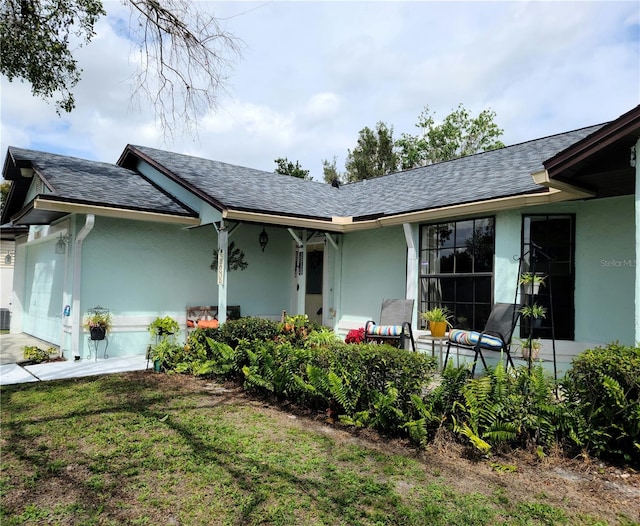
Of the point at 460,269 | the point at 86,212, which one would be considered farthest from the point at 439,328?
the point at 86,212

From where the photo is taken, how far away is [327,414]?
496 centimetres

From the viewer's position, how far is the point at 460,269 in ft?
25.1

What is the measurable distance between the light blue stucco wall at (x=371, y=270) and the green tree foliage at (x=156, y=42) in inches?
168

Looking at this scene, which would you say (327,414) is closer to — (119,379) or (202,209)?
(119,379)

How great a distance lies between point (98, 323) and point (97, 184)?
2.84m

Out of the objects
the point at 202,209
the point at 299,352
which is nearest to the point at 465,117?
the point at 202,209

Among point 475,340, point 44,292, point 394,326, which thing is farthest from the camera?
point 44,292

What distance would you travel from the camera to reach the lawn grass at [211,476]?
288 centimetres

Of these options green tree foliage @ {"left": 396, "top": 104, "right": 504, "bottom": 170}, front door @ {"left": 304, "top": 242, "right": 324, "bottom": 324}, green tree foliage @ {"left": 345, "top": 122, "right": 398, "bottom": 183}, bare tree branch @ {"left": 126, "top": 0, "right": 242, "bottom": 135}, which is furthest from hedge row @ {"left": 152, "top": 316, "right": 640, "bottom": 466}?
green tree foliage @ {"left": 396, "top": 104, "right": 504, "bottom": 170}

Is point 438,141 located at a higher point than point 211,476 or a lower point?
higher

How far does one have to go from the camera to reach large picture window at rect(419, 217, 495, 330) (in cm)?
729

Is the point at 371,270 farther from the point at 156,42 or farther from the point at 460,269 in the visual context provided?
the point at 156,42

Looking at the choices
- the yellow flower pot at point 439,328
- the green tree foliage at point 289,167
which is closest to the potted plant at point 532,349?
the yellow flower pot at point 439,328

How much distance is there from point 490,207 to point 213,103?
16.2ft
